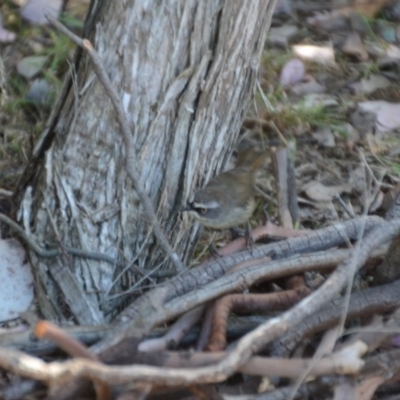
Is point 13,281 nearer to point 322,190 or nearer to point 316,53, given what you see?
point 322,190

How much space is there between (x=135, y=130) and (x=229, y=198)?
2.12 ft

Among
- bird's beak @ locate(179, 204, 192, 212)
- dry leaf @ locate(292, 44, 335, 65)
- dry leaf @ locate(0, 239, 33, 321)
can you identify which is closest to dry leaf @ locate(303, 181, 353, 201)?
dry leaf @ locate(292, 44, 335, 65)

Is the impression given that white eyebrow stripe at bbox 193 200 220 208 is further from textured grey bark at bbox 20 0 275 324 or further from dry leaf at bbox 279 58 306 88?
dry leaf at bbox 279 58 306 88

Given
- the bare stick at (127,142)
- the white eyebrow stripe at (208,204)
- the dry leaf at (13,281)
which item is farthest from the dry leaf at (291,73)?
the dry leaf at (13,281)

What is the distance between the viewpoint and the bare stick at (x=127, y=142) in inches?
125

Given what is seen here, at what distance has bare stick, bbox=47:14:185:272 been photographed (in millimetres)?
3188

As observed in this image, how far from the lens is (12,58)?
5242 mm

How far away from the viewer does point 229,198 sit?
388 cm

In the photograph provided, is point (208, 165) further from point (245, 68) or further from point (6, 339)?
point (6, 339)

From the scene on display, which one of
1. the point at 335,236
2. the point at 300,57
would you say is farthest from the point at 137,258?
the point at 300,57

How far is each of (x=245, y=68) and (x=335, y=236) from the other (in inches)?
29.1

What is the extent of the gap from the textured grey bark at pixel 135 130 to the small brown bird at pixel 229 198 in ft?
0.27

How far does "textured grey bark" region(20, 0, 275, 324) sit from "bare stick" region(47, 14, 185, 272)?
3.8 inches

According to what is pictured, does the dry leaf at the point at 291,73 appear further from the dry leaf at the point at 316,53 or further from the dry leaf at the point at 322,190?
the dry leaf at the point at 322,190
